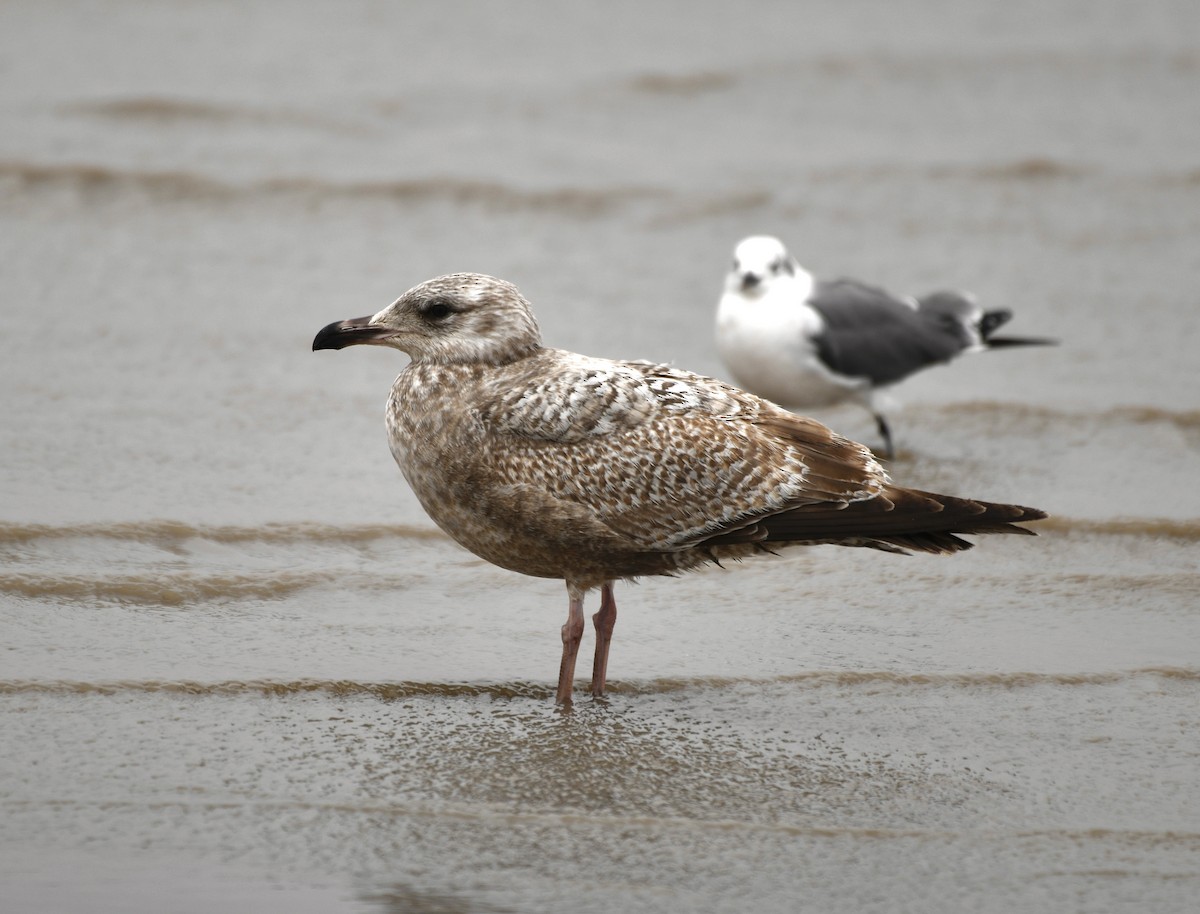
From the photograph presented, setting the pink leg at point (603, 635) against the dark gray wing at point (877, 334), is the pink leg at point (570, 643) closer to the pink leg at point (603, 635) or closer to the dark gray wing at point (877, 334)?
the pink leg at point (603, 635)

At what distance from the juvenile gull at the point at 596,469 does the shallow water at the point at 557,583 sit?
0.58m

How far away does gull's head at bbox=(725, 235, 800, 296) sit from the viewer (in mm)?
8523

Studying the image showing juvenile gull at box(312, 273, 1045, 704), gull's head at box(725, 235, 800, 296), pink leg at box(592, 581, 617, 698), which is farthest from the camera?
gull's head at box(725, 235, 800, 296)

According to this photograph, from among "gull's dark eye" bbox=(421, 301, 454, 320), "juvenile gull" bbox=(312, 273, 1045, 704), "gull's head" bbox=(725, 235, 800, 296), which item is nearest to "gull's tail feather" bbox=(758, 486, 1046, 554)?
"juvenile gull" bbox=(312, 273, 1045, 704)

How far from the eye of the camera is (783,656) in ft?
19.0

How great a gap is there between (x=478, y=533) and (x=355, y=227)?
629 centimetres

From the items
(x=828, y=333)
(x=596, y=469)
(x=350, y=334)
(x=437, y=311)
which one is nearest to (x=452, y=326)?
(x=437, y=311)

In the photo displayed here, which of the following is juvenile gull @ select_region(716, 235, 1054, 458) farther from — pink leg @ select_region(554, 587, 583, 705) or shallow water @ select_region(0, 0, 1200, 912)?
pink leg @ select_region(554, 587, 583, 705)

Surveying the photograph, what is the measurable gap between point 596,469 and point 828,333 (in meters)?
3.53

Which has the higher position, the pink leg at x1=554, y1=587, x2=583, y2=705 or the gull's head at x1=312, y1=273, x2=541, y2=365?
the gull's head at x1=312, y1=273, x2=541, y2=365

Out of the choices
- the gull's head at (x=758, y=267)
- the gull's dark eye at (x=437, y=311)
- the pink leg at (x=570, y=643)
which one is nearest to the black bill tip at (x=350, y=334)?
the gull's dark eye at (x=437, y=311)

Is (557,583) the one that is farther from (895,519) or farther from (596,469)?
(895,519)

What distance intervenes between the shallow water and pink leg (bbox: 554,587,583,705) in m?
0.11

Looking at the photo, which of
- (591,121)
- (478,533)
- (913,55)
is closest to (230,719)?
(478,533)
